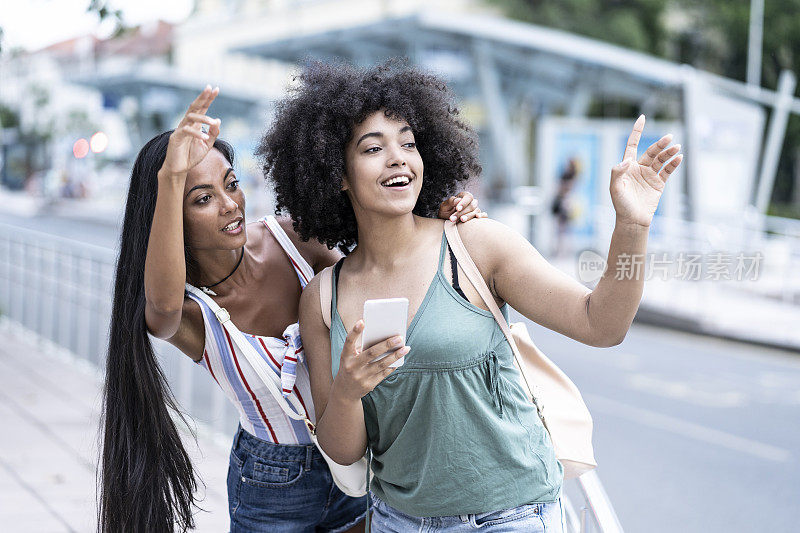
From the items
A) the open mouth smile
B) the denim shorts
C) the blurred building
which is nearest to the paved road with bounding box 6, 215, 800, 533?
the denim shorts

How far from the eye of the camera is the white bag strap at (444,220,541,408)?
206 centimetres

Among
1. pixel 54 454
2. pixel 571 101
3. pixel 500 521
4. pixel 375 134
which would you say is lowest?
pixel 54 454

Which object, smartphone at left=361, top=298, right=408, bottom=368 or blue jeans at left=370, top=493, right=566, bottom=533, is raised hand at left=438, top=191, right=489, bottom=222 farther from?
blue jeans at left=370, top=493, right=566, bottom=533

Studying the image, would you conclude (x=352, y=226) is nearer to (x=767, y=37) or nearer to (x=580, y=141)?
(x=580, y=141)

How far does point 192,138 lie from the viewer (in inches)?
84.4

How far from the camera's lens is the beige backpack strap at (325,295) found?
2197 mm

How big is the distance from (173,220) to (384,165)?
1.68ft

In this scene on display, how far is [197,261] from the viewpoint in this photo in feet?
8.19

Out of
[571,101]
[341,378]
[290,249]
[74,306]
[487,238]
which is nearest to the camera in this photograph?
[341,378]

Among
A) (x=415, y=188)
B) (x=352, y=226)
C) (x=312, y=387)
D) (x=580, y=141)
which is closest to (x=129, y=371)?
(x=312, y=387)

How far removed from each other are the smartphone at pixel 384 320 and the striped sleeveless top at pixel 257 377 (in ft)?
1.51

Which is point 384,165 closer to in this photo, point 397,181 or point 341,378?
point 397,181

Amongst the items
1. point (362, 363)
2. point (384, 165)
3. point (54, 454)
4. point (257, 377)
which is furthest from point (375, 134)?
point (54, 454)

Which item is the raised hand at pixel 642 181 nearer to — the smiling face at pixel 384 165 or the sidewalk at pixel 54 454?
the smiling face at pixel 384 165
